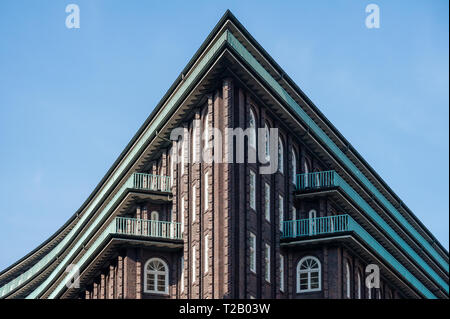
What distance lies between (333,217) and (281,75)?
8.93 meters

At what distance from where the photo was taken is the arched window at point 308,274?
74.9 m

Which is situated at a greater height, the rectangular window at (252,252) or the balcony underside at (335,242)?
the balcony underside at (335,242)

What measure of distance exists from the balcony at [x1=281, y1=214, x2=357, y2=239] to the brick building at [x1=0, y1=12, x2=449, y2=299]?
8 centimetres

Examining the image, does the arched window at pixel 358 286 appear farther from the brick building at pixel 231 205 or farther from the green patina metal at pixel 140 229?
the green patina metal at pixel 140 229

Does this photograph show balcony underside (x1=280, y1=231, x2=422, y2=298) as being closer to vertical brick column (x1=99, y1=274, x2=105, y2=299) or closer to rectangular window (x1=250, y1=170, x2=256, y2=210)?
rectangular window (x1=250, y1=170, x2=256, y2=210)

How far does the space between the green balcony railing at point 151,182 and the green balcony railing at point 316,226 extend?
25.9 feet

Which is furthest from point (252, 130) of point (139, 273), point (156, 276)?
point (139, 273)

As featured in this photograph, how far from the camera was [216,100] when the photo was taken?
2849 inches

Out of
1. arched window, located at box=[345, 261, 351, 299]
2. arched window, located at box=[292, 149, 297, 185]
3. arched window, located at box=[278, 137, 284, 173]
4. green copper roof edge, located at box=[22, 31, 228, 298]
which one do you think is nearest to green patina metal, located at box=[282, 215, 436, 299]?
arched window, located at box=[345, 261, 351, 299]

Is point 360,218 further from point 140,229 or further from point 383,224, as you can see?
point 140,229

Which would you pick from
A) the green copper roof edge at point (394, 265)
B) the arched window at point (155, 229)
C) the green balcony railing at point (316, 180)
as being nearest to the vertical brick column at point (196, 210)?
the arched window at point (155, 229)

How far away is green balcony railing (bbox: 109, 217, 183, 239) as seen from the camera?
2945 inches
